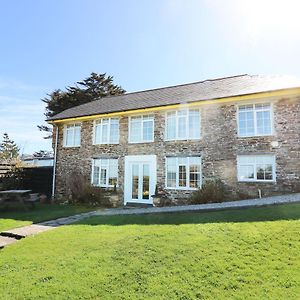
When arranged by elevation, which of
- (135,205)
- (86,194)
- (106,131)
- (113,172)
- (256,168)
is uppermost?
(106,131)

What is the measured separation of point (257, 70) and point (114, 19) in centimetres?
1318

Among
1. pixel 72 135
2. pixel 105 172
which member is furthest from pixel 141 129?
pixel 72 135

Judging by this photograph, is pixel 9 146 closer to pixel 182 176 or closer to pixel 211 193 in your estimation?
pixel 182 176

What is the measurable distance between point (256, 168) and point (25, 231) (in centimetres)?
1103

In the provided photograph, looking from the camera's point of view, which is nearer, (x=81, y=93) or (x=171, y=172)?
(x=171, y=172)

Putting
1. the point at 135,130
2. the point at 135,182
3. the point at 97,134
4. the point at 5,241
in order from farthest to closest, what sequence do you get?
the point at 97,134, the point at 135,130, the point at 135,182, the point at 5,241

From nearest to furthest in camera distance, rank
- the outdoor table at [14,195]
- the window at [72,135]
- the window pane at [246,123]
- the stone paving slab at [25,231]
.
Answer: the stone paving slab at [25,231], the window pane at [246,123], the outdoor table at [14,195], the window at [72,135]

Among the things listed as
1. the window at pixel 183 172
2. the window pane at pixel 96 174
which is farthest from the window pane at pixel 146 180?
the window pane at pixel 96 174

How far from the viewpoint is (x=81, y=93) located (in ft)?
130

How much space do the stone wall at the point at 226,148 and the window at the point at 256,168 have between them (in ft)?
0.78

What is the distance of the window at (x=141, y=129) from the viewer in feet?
56.6

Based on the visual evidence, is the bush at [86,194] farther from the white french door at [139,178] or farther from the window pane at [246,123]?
the window pane at [246,123]

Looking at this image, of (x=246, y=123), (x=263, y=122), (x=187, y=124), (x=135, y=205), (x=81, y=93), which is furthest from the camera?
(x=81, y=93)

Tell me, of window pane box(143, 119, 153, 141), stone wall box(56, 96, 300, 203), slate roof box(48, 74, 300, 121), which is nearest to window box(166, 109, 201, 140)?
stone wall box(56, 96, 300, 203)
